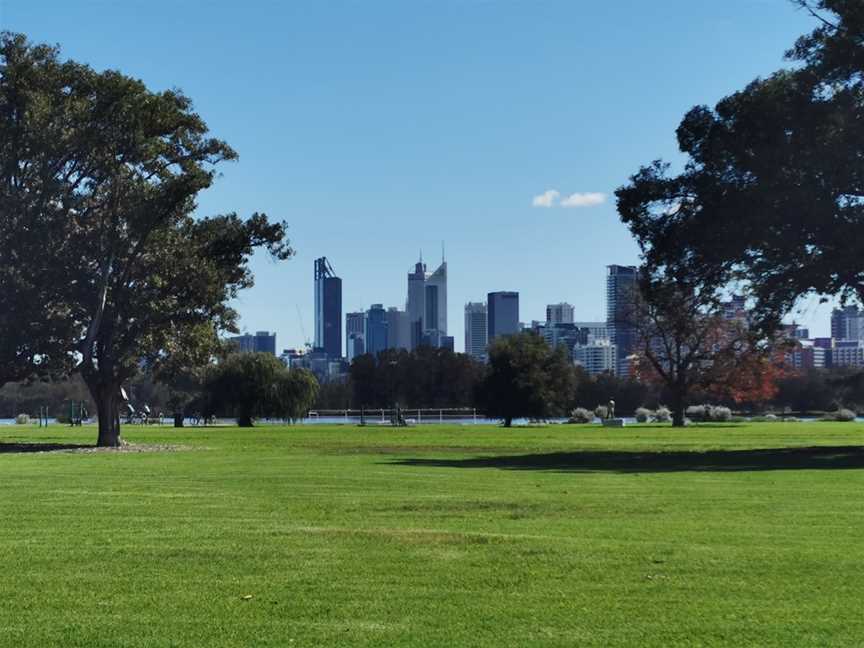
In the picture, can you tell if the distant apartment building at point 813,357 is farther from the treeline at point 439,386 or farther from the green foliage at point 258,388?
the green foliage at point 258,388

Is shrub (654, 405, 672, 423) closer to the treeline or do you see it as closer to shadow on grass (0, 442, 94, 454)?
the treeline

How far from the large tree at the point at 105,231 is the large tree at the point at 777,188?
1586 centimetres

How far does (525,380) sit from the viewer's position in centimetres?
8900

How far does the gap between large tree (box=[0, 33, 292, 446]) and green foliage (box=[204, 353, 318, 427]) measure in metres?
36.9

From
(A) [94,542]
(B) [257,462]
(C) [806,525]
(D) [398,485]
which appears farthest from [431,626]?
(B) [257,462]

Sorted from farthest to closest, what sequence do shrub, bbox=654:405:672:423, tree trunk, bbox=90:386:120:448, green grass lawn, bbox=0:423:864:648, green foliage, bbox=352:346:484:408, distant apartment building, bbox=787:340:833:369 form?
distant apartment building, bbox=787:340:833:369 → green foliage, bbox=352:346:484:408 → shrub, bbox=654:405:672:423 → tree trunk, bbox=90:386:120:448 → green grass lawn, bbox=0:423:864:648

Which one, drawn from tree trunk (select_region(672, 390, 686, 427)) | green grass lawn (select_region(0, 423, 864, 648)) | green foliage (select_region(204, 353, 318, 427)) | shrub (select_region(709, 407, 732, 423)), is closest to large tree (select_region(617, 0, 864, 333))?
green grass lawn (select_region(0, 423, 864, 648))

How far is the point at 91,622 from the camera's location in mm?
8117

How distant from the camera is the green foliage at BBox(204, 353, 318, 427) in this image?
8244 cm

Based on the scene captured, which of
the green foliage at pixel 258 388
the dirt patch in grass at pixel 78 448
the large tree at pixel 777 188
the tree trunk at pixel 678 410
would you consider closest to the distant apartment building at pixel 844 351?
the tree trunk at pixel 678 410

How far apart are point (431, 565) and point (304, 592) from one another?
1654mm

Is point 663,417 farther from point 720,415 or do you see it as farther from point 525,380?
point 525,380

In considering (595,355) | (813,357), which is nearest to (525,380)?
(813,357)

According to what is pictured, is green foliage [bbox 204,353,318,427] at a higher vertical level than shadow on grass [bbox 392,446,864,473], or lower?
higher
